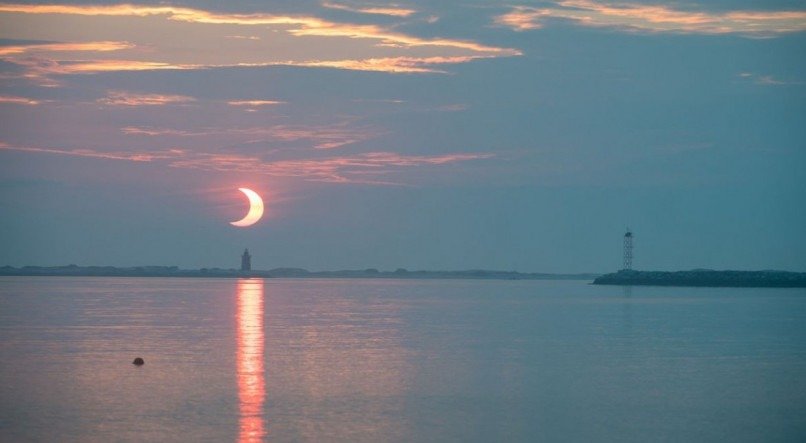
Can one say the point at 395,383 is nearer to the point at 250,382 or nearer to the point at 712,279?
the point at 250,382

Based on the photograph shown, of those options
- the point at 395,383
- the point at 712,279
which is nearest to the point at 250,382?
the point at 395,383

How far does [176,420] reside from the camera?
67.6 feet

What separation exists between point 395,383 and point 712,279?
117 meters

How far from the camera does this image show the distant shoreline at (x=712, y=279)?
134 meters

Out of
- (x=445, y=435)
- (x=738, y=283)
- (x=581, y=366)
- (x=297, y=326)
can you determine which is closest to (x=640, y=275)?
(x=738, y=283)

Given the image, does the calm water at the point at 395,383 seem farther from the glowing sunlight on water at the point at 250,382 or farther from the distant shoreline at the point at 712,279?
the distant shoreline at the point at 712,279

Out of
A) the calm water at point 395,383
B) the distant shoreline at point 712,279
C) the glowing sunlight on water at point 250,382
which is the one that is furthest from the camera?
the distant shoreline at point 712,279

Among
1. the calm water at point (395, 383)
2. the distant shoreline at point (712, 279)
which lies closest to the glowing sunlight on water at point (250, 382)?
the calm water at point (395, 383)

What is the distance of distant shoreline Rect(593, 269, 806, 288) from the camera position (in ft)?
439

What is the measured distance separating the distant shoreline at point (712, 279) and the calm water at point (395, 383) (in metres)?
91.2

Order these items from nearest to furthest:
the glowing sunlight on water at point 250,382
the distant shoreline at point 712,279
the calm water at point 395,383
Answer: the glowing sunlight on water at point 250,382, the calm water at point 395,383, the distant shoreline at point 712,279

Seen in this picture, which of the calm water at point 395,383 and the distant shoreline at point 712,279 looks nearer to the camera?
the calm water at point 395,383

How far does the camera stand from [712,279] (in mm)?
136000

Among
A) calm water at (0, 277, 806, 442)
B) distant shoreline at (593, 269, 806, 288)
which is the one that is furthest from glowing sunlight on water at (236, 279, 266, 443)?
distant shoreline at (593, 269, 806, 288)
